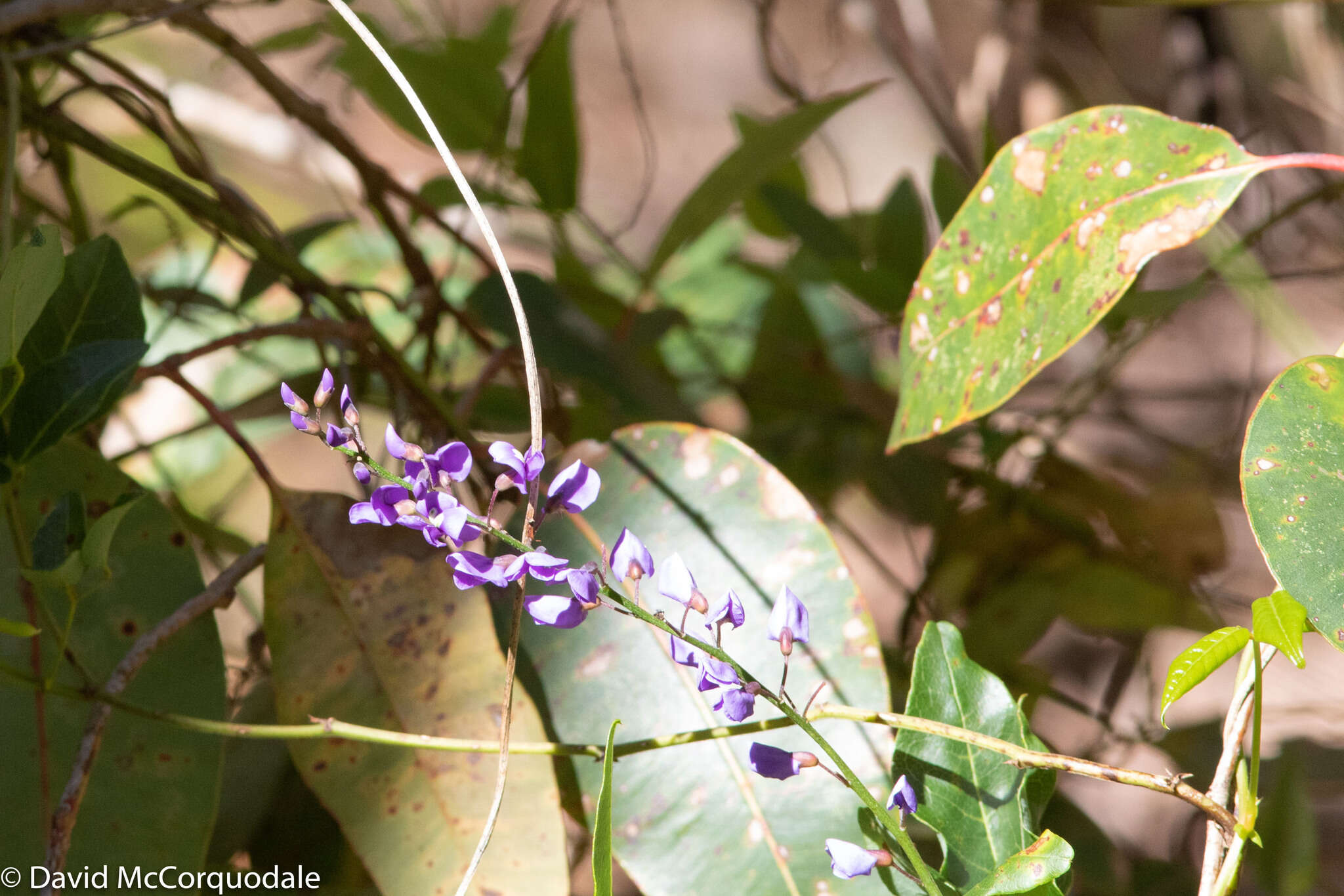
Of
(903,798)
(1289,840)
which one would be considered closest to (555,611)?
(903,798)

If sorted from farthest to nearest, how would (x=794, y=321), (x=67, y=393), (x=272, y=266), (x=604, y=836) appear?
(x=794, y=321) → (x=272, y=266) → (x=67, y=393) → (x=604, y=836)

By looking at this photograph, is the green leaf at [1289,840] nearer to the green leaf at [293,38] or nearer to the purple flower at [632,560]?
the purple flower at [632,560]

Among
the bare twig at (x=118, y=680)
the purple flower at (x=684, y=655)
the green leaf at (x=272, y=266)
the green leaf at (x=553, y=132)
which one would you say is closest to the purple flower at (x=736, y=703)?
the purple flower at (x=684, y=655)

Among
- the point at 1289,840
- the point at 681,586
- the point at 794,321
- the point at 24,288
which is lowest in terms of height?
the point at 1289,840

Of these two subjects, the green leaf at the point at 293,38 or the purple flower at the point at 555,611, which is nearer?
the purple flower at the point at 555,611

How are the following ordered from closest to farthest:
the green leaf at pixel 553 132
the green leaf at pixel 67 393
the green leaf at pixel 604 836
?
1. the green leaf at pixel 604 836
2. the green leaf at pixel 67 393
3. the green leaf at pixel 553 132

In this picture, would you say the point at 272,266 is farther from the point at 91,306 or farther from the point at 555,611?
the point at 555,611
